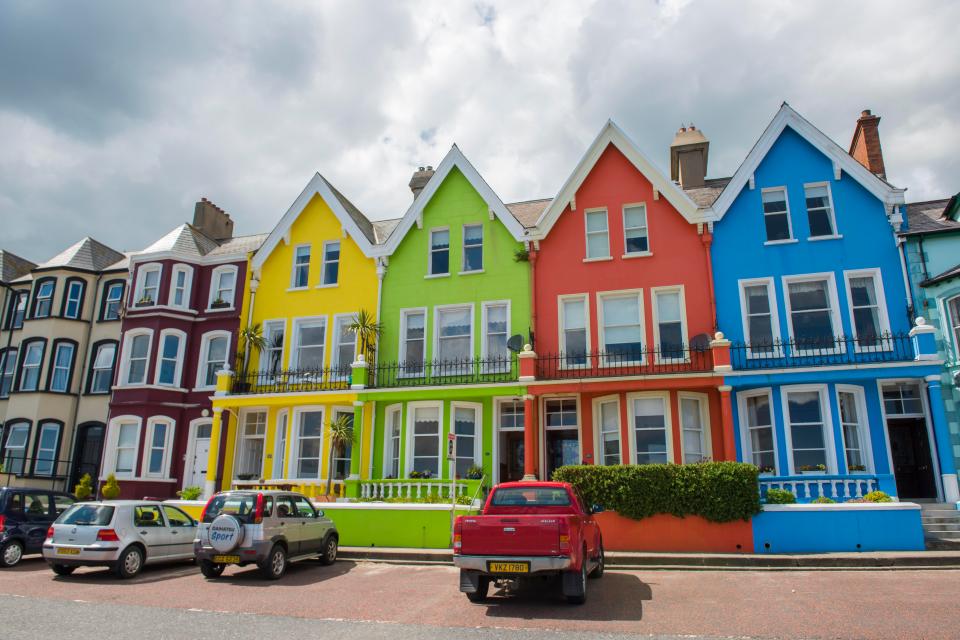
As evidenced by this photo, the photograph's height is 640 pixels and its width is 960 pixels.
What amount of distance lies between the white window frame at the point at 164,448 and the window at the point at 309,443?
5.27 meters

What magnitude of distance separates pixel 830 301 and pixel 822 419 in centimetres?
347

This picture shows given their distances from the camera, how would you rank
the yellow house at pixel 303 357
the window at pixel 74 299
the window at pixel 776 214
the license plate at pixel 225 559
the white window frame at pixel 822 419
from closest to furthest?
1. the license plate at pixel 225 559
2. the white window frame at pixel 822 419
3. the window at pixel 776 214
4. the yellow house at pixel 303 357
5. the window at pixel 74 299

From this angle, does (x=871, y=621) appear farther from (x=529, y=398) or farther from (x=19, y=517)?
(x=19, y=517)

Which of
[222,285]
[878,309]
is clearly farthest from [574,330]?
[222,285]

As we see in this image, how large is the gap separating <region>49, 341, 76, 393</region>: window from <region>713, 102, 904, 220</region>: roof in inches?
993

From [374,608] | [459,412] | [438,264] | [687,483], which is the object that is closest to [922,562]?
[687,483]

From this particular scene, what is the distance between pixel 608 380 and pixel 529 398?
2.23 meters

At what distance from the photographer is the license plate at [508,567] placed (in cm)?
941

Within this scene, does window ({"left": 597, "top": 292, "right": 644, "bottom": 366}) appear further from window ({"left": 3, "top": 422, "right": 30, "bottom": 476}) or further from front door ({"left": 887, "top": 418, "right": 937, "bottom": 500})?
window ({"left": 3, "top": 422, "right": 30, "bottom": 476})

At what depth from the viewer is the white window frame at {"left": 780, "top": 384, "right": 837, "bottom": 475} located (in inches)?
666

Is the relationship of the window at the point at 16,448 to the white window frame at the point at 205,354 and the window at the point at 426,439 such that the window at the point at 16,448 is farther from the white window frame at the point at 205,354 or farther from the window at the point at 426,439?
the window at the point at 426,439

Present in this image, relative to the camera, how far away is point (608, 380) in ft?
58.4

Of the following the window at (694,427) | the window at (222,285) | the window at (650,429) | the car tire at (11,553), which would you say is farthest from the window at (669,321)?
the car tire at (11,553)

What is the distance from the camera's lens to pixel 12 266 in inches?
1224
